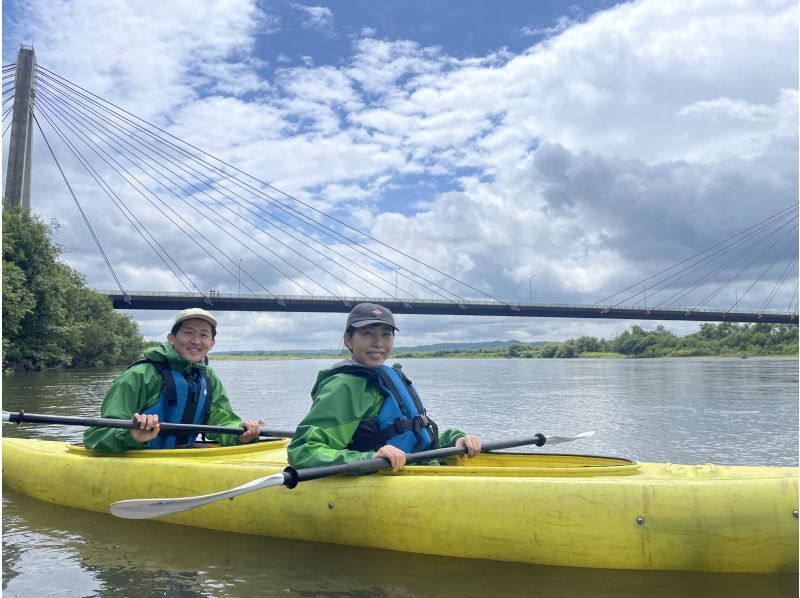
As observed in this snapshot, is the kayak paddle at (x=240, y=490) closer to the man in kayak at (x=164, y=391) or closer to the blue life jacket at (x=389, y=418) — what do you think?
the blue life jacket at (x=389, y=418)

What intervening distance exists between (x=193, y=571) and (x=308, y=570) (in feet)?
2.11

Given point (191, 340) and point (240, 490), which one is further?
point (191, 340)

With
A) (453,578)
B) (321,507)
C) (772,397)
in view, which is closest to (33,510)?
(321,507)

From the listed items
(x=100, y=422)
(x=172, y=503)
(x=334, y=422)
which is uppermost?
(x=334, y=422)

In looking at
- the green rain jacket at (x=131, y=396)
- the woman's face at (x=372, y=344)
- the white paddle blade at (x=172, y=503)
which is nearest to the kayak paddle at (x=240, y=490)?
the white paddle blade at (x=172, y=503)

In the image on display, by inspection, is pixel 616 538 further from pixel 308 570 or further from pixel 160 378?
pixel 160 378

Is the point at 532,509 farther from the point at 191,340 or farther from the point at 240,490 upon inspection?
the point at 191,340

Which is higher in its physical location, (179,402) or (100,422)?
(179,402)

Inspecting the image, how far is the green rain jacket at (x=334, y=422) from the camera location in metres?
3.55

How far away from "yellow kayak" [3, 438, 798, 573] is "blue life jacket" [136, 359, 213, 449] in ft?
1.12

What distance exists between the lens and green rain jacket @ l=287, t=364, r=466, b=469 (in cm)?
355

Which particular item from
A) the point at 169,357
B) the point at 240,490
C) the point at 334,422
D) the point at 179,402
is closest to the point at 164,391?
the point at 179,402

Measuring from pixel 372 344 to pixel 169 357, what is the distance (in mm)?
1761

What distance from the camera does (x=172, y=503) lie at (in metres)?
3.52
